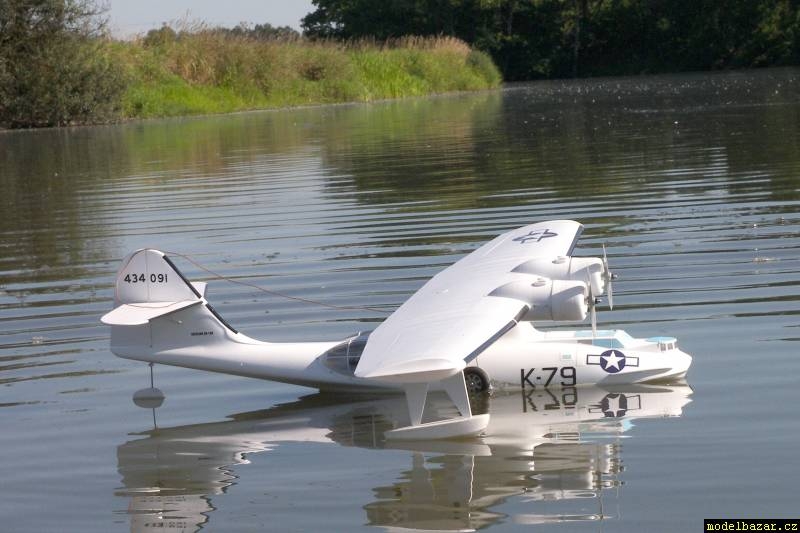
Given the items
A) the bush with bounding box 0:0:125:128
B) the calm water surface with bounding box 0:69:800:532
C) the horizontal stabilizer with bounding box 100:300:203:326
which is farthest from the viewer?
the bush with bounding box 0:0:125:128

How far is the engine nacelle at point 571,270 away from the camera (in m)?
11.1

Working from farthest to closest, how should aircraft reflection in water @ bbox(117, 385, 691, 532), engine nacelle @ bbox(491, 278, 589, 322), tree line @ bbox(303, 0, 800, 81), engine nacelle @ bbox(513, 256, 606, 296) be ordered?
tree line @ bbox(303, 0, 800, 81)
engine nacelle @ bbox(513, 256, 606, 296)
engine nacelle @ bbox(491, 278, 589, 322)
aircraft reflection in water @ bbox(117, 385, 691, 532)

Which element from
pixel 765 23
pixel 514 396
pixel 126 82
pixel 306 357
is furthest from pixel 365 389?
pixel 765 23

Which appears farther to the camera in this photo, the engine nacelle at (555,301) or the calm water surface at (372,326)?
the engine nacelle at (555,301)

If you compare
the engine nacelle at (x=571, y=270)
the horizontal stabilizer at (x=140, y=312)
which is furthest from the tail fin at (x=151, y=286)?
the engine nacelle at (x=571, y=270)

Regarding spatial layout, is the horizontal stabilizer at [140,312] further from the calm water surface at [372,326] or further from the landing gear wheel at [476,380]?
the landing gear wheel at [476,380]

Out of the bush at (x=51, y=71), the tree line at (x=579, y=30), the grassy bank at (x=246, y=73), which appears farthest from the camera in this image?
the tree line at (x=579, y=30)

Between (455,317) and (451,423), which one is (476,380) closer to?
(451,423)

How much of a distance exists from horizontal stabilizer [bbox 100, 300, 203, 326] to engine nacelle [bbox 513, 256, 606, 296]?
10.8 ft

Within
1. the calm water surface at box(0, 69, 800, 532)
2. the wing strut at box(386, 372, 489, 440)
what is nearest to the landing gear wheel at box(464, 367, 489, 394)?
the calm water surface at box(0, 69, 800, 532)

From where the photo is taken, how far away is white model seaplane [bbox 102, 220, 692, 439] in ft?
35.1

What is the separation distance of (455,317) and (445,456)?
44.6 inches

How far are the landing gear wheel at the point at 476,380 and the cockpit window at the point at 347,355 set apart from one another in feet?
3.40

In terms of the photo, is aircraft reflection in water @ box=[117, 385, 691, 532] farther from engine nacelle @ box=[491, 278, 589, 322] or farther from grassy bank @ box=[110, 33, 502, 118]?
grassy bank @ box=[110, 33, 502, 118]
